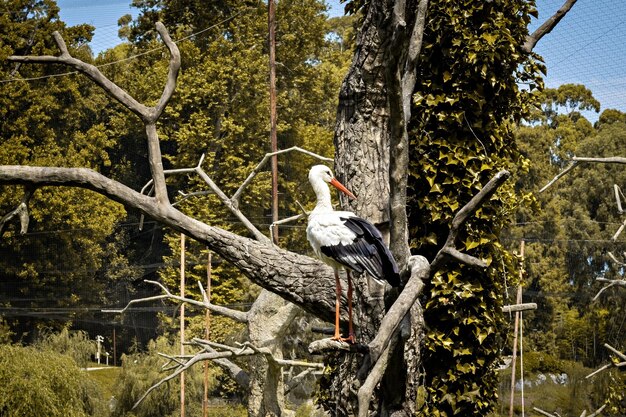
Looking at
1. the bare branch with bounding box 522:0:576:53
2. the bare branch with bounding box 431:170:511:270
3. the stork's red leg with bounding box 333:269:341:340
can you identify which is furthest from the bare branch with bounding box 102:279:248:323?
the bare branch with bounding box 431:170:511:270

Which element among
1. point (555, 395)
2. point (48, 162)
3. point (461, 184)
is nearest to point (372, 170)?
point (461, 184)

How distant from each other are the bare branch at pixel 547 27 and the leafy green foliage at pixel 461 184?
164 millimetres

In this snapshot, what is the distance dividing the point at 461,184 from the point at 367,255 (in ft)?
5.60

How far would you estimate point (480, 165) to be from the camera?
5.77 meters

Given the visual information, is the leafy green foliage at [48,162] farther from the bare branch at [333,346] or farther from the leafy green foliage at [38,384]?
the bare branch at [333,346]

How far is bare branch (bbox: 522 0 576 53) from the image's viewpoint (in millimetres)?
5809

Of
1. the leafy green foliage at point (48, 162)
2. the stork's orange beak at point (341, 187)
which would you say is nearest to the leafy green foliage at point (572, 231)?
the leafy green foliage at point (48, 162)

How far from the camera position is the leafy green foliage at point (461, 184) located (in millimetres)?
5691

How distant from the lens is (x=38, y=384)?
12.6 m

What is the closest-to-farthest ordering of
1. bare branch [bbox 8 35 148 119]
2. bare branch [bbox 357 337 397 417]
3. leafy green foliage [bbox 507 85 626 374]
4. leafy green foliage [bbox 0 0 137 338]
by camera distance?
bare branch [bbox 357 337 397 417], bare branch [bbox 8 35 148 119], leafy green foliage [bbox 507 85 626 374], leafy green foliage [bbox 0 0 137 338]

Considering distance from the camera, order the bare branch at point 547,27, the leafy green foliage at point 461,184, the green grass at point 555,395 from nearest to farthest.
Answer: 1. the leafy green foliage at point 461,184
2. the bare branch at point 547,27
3. the green grass at point 555,395

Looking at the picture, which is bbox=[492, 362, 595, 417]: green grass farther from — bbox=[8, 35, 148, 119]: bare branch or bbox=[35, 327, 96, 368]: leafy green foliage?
bbox=[8, 35, 148, 119]: bare branch

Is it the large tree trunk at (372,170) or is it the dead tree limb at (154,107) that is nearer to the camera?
the large tree trunk at (372,170)

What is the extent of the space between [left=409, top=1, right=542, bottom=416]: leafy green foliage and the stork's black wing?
4.71 ft
